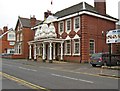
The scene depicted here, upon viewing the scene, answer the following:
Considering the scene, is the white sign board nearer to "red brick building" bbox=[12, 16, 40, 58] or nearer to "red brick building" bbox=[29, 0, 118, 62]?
"red brick building" bbox=[29, 0, 118, 62]

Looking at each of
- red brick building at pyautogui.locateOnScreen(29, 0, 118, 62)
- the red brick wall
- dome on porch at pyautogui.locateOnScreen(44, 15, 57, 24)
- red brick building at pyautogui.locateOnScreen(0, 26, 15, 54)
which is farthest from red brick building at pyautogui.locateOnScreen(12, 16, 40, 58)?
red brick building at pyautogui.locateOnScreen(0, 26, 15, 54)

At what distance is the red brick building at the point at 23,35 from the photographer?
169ft

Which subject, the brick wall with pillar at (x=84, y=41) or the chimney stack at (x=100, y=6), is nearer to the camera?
the brick wall with pillar at (x=84, y=41)

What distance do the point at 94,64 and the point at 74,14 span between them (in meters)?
11.0

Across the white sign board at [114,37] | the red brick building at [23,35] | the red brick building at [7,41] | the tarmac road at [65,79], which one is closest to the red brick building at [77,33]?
the white sign board at [114,37]

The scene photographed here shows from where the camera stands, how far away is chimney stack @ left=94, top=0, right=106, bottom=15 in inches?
1447

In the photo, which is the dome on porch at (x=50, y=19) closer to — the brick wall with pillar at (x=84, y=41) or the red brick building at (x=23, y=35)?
the brick wall with pillar at (x=84, y=41)

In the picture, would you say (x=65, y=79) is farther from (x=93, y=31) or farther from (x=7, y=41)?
(x=7, y=41)

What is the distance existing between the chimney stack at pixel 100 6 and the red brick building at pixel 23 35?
18.5 metres

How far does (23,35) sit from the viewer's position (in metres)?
51.8

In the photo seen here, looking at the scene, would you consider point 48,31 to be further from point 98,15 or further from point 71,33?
point 98,15

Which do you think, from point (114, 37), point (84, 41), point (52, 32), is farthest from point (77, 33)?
point (114, 37)

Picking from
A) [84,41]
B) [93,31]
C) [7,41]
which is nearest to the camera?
[84,41]

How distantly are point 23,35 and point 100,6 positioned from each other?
2121 centimetres
